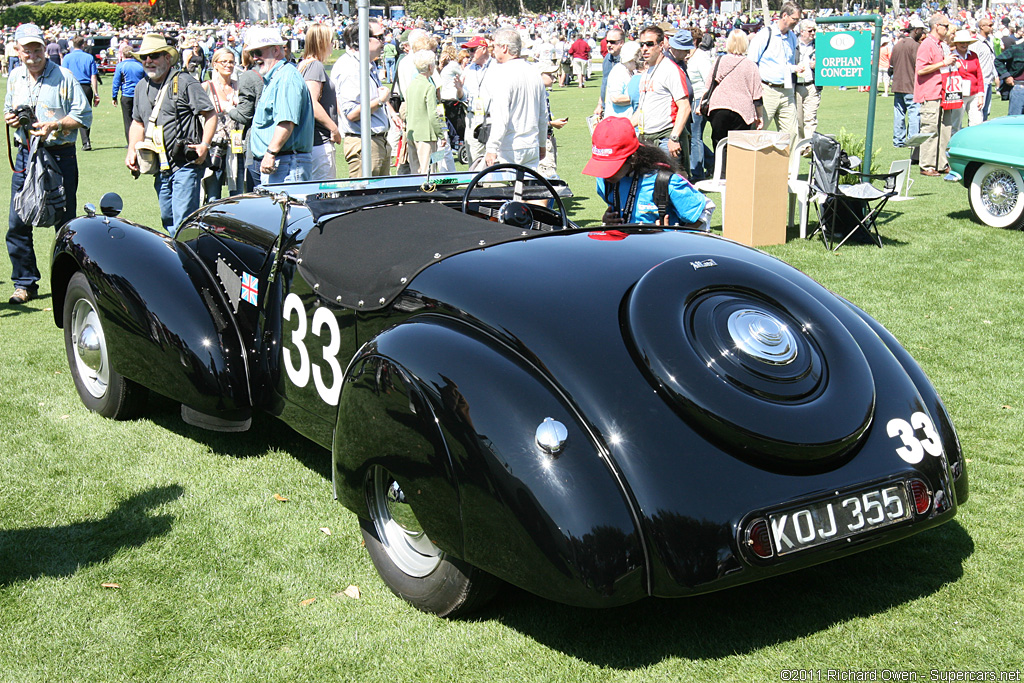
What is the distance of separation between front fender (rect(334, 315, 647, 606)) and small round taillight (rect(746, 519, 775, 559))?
0.31 meters

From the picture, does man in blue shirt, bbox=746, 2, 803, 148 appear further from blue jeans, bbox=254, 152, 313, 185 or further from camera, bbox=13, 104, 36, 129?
camera, bbox=13, 104, 36, 129

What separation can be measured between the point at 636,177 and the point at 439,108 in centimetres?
566

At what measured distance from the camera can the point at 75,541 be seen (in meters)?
3.87

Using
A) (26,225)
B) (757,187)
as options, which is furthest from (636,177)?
(26,225)

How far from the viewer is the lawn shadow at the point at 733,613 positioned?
3053mm

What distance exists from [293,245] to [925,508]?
2659 mm

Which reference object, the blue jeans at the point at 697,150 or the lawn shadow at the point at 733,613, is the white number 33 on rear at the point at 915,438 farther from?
the blue jeans at the point at 697,150

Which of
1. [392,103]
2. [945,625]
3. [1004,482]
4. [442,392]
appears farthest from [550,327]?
[392,103]

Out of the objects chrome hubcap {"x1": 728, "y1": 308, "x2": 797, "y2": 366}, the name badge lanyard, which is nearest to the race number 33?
chrome hubcap {"x1": 728, "y1": 308, "x2": 797, "y2": 366}

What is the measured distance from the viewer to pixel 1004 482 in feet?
13.9

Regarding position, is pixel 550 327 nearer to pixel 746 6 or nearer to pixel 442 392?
pixel 442 392

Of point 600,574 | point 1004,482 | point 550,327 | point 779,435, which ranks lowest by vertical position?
point 1004,482

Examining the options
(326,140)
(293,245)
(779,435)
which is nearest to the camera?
(779,435)

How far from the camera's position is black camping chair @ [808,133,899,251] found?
8.95 meters
